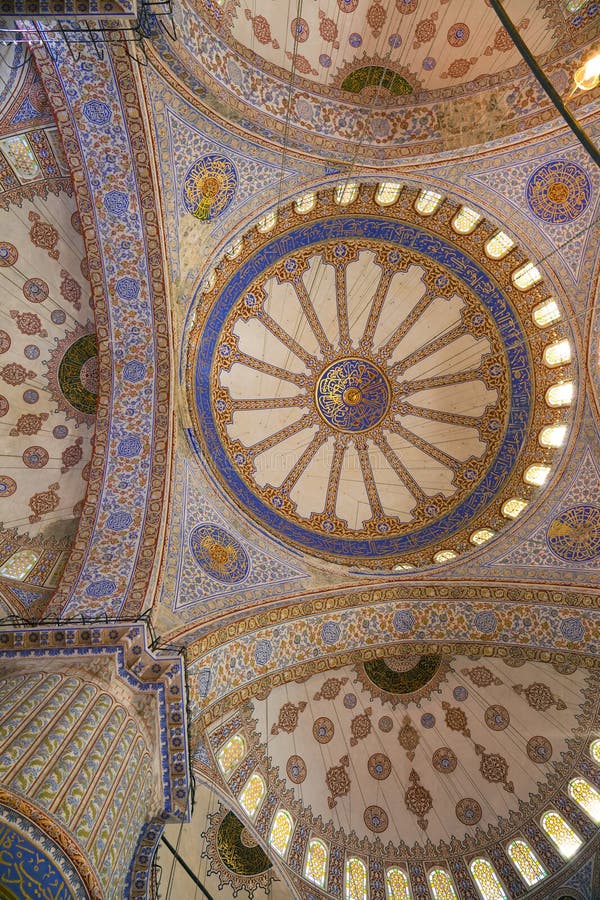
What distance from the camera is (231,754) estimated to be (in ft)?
26.2

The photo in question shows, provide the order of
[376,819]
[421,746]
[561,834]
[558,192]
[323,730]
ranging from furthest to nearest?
[421,746], [376,819], [323,730], [561,834], [558,192]

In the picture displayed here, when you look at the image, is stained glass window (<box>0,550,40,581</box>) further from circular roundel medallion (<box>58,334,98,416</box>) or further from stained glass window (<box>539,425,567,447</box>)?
stained glass window (<box>539,425,567,447</box>)

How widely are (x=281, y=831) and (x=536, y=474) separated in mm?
6693

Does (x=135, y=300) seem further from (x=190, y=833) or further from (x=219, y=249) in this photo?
(x=190, y=833)

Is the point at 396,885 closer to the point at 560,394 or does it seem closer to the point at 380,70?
the point at 560,394

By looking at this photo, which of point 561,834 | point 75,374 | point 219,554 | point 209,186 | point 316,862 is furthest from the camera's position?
point 316,862

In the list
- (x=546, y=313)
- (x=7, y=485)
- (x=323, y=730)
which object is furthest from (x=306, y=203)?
(x=323, y=730)

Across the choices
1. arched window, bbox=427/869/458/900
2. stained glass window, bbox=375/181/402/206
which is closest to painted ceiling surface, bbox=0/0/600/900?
stained glass window, bbox=375/181/402/206

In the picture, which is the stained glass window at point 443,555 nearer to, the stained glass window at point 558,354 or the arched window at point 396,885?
the stained glass window at point 558,354

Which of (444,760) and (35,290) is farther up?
(35,290)

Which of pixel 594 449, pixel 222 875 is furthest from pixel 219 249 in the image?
pixel 222 875

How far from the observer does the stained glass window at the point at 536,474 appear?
308 inches

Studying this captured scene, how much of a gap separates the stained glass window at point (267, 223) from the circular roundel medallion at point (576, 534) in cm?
561

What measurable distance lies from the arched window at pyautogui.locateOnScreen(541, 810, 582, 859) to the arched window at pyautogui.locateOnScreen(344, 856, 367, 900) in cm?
297
